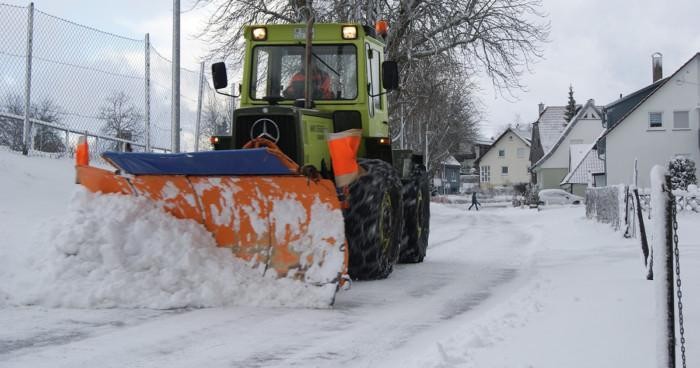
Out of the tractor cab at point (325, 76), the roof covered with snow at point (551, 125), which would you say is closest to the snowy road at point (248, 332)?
the tractor cab at point (325, 76)

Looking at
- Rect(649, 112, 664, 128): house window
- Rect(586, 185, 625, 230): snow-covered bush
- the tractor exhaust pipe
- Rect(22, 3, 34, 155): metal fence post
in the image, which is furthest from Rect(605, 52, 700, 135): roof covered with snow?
the tractor exhaust pipe

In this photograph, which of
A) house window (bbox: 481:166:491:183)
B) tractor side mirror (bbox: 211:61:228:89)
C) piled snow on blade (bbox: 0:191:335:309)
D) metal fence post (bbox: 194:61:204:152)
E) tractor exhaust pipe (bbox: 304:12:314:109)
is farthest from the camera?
house window (bbox: 481:166:491:183)

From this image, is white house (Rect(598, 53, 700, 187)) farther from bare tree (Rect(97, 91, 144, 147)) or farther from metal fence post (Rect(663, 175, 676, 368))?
metal fence post (Rect(663, 175, 676, 368))

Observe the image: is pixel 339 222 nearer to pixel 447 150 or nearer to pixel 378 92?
pixel 378 92

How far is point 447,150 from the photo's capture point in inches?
2515

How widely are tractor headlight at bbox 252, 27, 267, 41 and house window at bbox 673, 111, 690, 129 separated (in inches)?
1399

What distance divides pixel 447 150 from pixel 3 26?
2125 inches

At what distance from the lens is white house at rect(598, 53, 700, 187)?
39.2 m

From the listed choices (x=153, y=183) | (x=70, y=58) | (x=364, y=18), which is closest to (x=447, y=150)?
(x=364, y=18)

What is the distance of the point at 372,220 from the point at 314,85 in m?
1.81

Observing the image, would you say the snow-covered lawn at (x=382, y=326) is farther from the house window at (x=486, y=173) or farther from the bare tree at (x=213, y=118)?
the house window at (x=486, y=173)

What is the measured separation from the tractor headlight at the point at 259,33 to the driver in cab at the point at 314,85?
59 centimetres

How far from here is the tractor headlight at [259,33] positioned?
876 centimetres

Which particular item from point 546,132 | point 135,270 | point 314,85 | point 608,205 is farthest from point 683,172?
point 546,132
